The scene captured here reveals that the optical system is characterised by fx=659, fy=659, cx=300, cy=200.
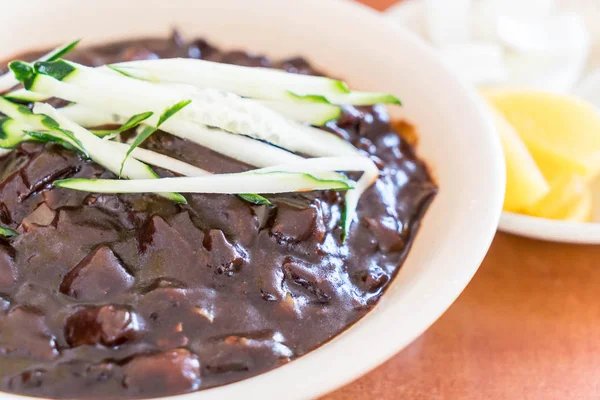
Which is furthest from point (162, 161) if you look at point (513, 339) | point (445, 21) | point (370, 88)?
point (445, 21)

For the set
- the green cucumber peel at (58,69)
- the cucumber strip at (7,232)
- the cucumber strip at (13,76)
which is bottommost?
the cucumber strip at (7,232)

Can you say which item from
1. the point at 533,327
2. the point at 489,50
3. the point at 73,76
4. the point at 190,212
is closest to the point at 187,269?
the point at 190,212

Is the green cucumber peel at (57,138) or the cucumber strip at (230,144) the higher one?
the green cucumber peel at (57,138)

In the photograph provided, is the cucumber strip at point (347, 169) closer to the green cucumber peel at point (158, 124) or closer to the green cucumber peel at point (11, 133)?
the green cucumber peel at point (158, 124)

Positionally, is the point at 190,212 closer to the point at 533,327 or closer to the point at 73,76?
the point at 73,76

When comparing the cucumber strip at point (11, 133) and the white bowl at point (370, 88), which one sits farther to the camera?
the cucumber strip at point (11, 133)

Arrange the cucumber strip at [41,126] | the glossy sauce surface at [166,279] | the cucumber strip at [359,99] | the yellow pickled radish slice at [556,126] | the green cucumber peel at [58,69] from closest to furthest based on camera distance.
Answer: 1. the glossy sauce surface at [166,279]
2. the cucumber strip at [41,126]
3. the green cucumber peel at [58,69]
4. the cucumber strip at [359,99]
5. the yellow pickled radish slice at [556,126]

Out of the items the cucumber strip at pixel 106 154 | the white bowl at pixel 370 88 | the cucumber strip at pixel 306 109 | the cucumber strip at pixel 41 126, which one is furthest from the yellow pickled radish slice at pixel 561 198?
the cucumber strip at pixel 41 126

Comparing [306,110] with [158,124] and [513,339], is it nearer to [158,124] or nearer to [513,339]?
[158,124]
